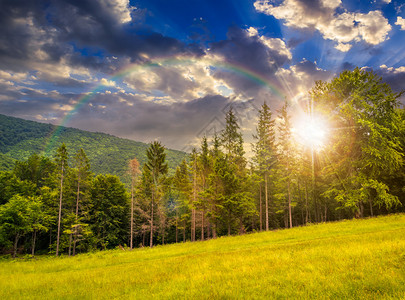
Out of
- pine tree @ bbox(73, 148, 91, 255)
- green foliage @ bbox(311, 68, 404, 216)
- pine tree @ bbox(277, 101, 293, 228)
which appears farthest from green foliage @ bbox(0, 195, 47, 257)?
green foliage @ bbox(311, 68, 404, 216)

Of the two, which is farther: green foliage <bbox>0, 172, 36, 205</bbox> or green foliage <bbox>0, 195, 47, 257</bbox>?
green foliage <bbox>0, 172, 36, 205</bbox>

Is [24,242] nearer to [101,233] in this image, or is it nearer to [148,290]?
[101,233]

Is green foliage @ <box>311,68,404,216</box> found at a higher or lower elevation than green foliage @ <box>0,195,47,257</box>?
→ higher

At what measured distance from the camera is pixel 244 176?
1464 inches

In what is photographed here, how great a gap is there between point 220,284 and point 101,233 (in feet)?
158

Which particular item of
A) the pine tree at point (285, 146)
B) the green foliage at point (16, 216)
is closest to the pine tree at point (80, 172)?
the green foliage at point (16, 216)

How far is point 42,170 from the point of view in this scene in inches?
2084

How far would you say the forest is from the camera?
27.8 metres

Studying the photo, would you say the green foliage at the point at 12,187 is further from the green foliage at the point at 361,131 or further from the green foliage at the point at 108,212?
the green foliage at the point at 361,131

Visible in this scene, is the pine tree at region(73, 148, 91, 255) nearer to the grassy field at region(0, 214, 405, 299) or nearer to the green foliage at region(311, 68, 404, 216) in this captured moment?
the grassy field at region(0, 214, 405, 299)

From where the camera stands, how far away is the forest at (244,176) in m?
27.8

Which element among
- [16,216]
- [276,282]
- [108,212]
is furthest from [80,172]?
[276,282]

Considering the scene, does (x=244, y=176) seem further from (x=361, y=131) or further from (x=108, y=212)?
(x=108, y=212)

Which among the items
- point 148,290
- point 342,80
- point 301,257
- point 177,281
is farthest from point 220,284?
point 342,80
